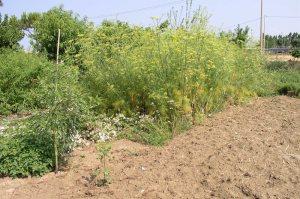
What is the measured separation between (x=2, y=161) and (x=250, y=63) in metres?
5.32

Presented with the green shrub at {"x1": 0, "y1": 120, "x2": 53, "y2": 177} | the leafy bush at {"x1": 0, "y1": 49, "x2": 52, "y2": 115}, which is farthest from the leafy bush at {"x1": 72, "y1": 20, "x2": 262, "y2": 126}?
the green shrub at {"x1": 0, "y1": 120, "x2": 53, "y2": 177}

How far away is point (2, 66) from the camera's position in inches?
349

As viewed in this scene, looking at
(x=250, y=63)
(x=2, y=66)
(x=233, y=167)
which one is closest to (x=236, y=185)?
(x=233, y=167)

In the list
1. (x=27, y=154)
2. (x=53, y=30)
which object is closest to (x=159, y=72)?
(x=27, y=154)

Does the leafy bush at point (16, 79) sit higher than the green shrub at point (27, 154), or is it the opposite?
the leafy bush at point (16, 79)

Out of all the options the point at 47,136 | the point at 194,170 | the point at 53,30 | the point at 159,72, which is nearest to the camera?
the point at 194,170

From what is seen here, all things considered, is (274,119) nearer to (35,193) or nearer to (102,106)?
(102,106)

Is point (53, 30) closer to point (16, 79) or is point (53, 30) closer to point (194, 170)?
point (16, 79)

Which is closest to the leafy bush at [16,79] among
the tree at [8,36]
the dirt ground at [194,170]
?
the dirt ground at [194,170]

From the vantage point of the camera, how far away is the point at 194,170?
15.5 ft

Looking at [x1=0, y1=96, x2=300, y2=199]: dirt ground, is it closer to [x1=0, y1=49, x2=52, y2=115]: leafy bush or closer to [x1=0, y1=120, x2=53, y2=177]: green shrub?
[x1=0, y1=120, x2=53, y2=177]: green shrub

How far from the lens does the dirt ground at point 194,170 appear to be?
14.1 ft

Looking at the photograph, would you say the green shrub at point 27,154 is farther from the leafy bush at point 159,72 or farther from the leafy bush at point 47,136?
the leafy bush at point 159,72

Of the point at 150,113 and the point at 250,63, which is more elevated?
the point at 250,63
